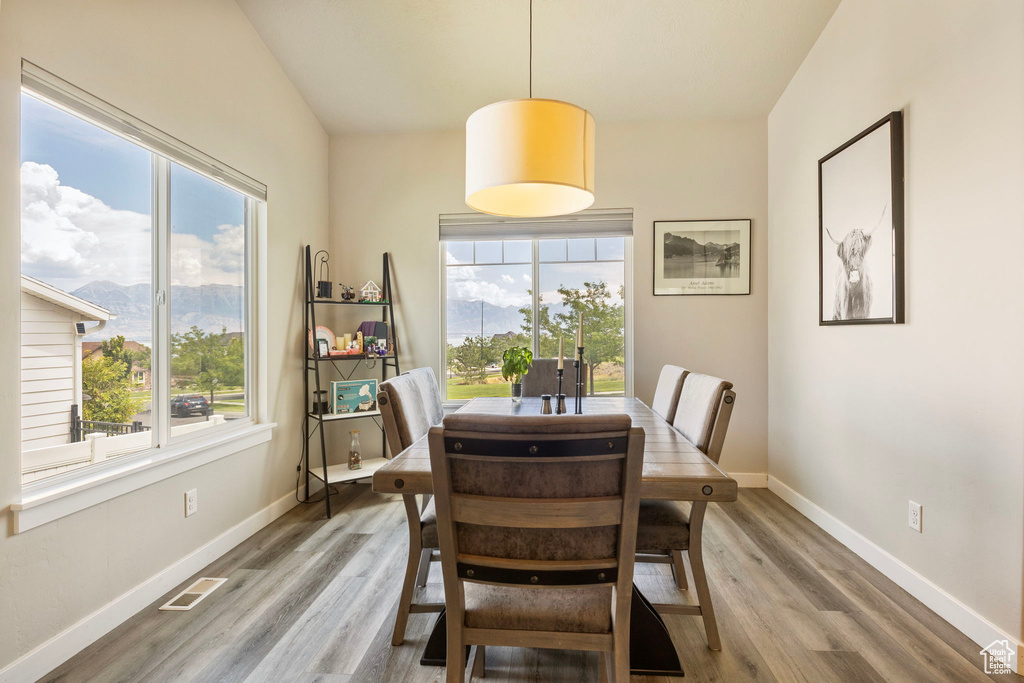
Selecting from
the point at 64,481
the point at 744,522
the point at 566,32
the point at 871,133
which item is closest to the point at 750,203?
the point at 871,133

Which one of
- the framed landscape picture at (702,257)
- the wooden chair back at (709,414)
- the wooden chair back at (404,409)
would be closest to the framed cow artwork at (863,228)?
the framed landscape picture at (702,257)

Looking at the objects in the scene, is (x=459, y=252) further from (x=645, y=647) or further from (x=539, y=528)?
(x=539, y=528)

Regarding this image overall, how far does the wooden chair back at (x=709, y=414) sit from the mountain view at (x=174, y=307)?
2.30 m

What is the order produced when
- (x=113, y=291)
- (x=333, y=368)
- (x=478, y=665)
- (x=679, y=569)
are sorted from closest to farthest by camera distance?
(x=478, y=665) → (x=113, y=291) → (x=679, y=569) → (x=333, y=368)

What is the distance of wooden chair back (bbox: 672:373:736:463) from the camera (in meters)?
1.75

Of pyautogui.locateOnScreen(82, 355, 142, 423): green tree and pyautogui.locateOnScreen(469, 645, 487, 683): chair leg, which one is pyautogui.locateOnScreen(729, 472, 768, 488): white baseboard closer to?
pyautogui.locateOnScreen(469, 645, 487, 683): chair leg

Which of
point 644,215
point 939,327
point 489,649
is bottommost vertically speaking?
point 489,649

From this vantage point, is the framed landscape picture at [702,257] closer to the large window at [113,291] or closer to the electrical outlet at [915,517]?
the electrical outlet at [915,517]

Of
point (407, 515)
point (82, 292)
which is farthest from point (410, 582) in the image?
point (82, 292)

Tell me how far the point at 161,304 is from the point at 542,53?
2438 millimetres

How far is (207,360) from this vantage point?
257cm

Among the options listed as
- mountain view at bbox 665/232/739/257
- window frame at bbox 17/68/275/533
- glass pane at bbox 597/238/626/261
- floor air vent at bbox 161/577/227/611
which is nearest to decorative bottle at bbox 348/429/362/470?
window frame at bbox 17/68/275/533

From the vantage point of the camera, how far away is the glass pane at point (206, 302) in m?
2.35

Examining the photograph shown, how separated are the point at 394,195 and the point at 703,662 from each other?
3411 mm
